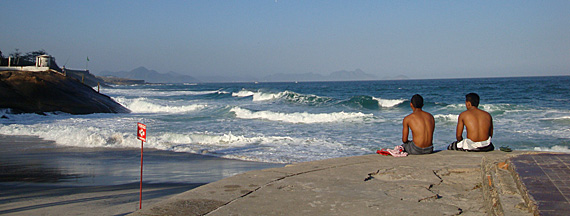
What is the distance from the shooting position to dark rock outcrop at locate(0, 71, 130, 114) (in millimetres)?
22219

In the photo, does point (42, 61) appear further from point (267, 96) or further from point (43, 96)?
point (267, 96)

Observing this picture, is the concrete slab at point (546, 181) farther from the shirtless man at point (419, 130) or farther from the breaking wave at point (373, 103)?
the breaking wave at point (373, 103)

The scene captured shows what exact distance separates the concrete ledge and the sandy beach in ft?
5.59

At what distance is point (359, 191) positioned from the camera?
15.9 feet

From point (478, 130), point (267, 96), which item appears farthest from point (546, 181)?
point (267, 96)

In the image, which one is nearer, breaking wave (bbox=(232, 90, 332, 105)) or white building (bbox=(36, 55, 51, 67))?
breaking wave (bbox=(232, 90, 332, 105))

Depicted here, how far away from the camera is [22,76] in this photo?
24391 mm

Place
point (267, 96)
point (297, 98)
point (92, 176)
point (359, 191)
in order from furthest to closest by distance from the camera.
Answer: point (267, 96) < point (297, 98) < point (92, 176) < point (359, 191)

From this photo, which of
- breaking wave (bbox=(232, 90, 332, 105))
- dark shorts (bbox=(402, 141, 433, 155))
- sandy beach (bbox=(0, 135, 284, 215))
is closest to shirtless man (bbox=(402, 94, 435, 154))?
dark shorts (bbox=(402, 141, 433, 155))

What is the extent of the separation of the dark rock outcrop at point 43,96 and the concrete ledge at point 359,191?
2062 centimetres

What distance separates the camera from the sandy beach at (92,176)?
6039 millimetres

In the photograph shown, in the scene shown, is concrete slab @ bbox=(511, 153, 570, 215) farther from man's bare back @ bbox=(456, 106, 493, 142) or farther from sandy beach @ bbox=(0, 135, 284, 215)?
sandy beach @ bbox=(0, 135, 284, 215)

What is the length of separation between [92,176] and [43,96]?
1780cm

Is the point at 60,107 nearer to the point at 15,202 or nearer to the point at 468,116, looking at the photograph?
the point at 15,202
